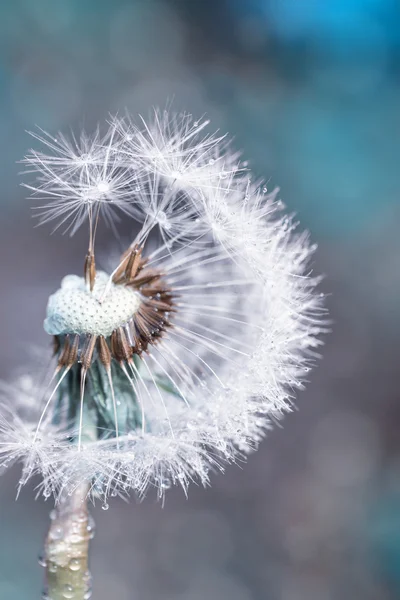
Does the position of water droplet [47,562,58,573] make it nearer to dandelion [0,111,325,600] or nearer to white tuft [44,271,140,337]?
dandelion [0,111,325,600]

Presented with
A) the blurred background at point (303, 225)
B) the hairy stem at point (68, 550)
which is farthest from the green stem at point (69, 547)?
the blurred background at point (303, 225)

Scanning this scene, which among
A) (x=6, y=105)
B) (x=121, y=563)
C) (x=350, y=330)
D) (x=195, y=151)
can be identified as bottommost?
(x=121, y=563)

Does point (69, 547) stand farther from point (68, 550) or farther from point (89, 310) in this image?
point (89, 310)

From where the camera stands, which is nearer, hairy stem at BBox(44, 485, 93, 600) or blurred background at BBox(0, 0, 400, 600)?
hairy stem at BBox(44, 485, 93, 600)

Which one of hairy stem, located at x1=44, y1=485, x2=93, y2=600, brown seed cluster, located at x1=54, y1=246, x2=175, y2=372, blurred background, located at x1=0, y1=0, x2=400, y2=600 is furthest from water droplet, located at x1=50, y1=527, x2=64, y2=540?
blurred background, located at x1=0, y1=0, x2=400, y2=600

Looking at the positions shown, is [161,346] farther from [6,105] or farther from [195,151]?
[6,105]

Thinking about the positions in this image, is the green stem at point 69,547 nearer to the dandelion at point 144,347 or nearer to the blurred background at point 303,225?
the dandelion at point 144,347

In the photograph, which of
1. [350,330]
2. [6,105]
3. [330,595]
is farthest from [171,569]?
[6,105]
